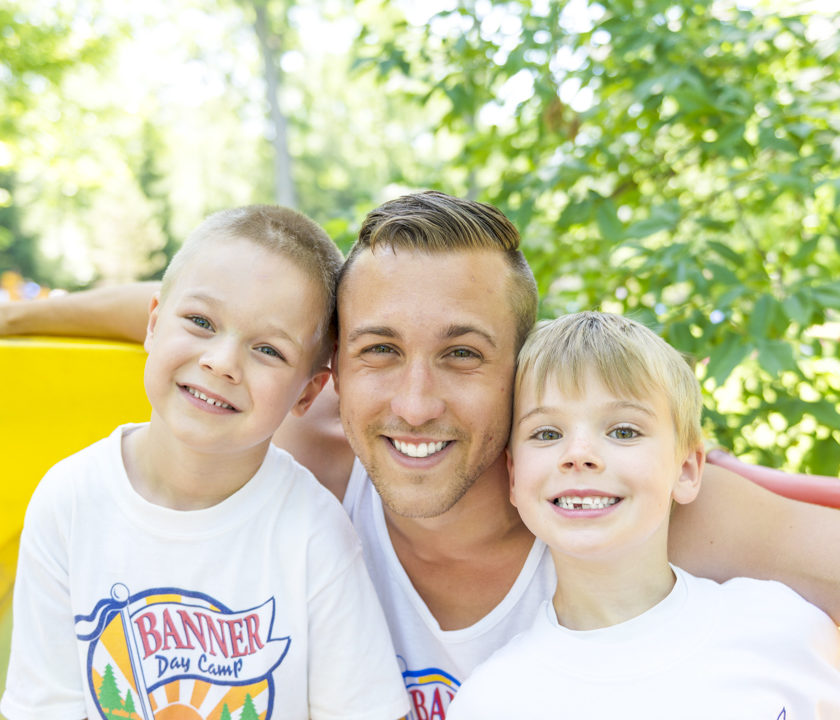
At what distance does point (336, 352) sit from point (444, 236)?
0.43m

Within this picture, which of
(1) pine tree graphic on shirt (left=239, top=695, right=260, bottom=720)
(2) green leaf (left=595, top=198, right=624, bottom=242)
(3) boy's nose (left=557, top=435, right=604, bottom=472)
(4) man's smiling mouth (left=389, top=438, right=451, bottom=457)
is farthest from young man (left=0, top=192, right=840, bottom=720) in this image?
(2) green leaf (left=595, top=198, right=624, bottom=242)

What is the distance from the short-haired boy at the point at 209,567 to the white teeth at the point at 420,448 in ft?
0.83

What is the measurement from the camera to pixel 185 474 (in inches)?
72.4

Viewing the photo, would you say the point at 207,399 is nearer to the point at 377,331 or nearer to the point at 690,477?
the point at 377,331

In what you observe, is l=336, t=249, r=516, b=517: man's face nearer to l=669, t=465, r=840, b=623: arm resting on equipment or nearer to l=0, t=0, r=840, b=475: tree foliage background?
l=669, t=465, r=840, b=623: arm resting on equipment

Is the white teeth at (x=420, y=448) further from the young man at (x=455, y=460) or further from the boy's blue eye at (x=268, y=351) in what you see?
the boy's blue eye at (x=268, y=351)

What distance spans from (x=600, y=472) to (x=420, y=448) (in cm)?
47

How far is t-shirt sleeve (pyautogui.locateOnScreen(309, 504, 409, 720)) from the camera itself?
1725 mm

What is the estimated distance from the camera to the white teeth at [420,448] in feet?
6.06

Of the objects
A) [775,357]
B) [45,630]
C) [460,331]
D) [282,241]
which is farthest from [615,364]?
[45,630]

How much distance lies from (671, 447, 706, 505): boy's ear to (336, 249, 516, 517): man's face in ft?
1.39

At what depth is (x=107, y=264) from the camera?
27781 mm

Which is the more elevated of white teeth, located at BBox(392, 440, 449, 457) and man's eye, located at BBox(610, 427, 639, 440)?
man's eye, located at BBox(610, 427, 639, 440)

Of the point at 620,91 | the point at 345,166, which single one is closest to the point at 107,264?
the point at 345,166
